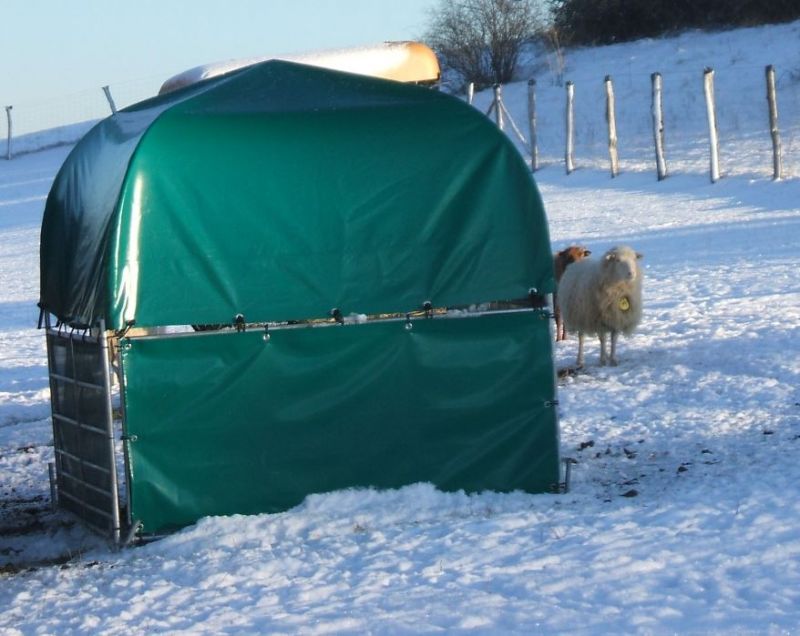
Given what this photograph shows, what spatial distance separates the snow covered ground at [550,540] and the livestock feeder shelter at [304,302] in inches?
13.5

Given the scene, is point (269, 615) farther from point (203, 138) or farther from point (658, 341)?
point (658, 341)

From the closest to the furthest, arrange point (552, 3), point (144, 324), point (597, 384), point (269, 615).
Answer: point (269, 615)
point (144, 324)
point (597, 384)
point (552, 3)

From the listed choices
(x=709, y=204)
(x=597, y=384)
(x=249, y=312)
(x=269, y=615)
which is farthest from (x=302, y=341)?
(x=709, y=204)

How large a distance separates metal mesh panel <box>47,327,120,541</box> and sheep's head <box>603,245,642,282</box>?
19.9 ft

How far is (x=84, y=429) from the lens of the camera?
366 inches

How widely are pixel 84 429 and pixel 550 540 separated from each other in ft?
11.4

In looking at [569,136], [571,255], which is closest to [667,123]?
[569,136]

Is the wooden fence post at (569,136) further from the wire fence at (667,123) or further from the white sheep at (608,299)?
the white sheep at (608,299)

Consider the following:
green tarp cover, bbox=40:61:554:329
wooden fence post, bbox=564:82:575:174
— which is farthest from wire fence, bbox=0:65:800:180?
green tarp cover, bbox=40:61:554:329

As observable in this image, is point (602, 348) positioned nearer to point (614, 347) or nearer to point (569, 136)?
point (614, 347)

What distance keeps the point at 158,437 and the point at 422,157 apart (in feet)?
8.56

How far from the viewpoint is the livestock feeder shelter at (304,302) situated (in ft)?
28.4

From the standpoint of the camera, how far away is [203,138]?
347 inches

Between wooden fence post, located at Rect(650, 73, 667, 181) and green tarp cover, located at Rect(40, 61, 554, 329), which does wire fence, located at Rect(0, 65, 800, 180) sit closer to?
wooden fence post, located at Rect(650, 73, 667, 181)
